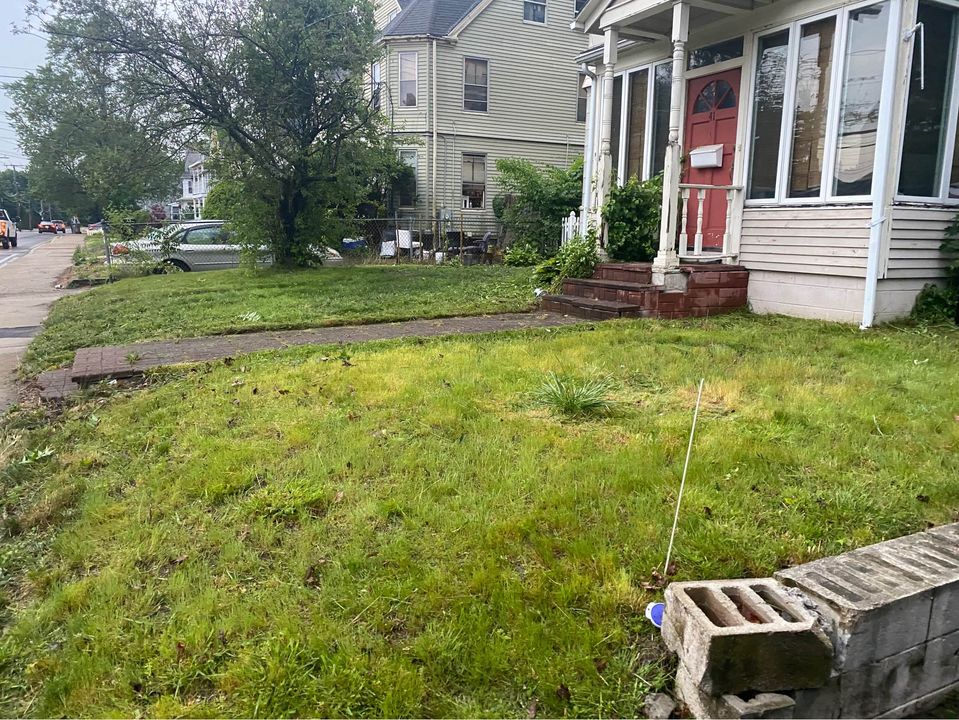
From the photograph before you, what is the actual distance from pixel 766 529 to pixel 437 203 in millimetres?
20452

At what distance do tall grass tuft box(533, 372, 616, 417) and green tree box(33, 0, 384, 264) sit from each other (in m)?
10.4

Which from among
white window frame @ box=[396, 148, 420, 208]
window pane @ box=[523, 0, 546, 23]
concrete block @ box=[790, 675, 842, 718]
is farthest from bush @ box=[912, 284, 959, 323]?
window pane @ box=[523, 0, 546, 23]

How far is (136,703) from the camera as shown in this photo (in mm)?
2023

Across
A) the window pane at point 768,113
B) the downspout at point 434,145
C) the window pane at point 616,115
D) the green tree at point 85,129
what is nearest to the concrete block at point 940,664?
the window pane at point 768,113

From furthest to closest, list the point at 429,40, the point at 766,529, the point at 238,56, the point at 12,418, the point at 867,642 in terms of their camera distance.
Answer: the point at 429,40 < the point at 238,56 < the point at 12,418 < the point at 766,529 < the point at 867,642

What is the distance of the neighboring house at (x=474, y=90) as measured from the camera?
21.5 m

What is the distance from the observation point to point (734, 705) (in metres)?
1.84

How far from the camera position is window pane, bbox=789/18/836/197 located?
7332 mm

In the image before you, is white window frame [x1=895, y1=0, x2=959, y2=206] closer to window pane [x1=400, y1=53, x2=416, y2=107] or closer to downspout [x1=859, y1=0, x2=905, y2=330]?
downspout [x1=859, y1=0, x2=905, y2=330]

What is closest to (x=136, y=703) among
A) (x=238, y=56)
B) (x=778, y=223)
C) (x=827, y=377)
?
(x=827, y=377)

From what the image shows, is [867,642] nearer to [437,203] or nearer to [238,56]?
[238,56]

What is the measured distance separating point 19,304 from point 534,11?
59.6 feet

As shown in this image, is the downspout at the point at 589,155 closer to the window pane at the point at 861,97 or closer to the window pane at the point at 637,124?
the window pane at the point at 637,124

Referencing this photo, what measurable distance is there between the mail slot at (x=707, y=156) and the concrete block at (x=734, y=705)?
813 centimetres
